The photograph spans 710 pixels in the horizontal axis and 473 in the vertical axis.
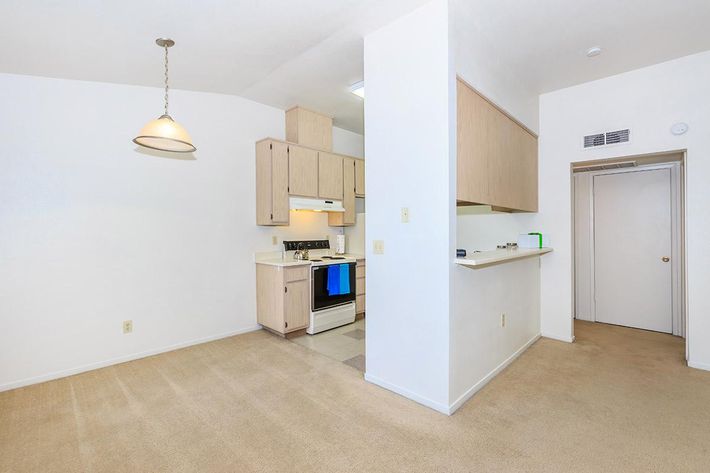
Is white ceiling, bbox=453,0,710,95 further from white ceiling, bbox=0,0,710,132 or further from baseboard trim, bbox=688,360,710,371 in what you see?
baseboard trim, bbox=688,360,710,371

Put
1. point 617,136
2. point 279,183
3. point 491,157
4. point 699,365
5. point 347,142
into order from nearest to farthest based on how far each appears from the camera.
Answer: point 491,157 < point 699,365 < point 617,136 < point 279,183 < point 347,142

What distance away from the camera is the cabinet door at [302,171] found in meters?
4.23

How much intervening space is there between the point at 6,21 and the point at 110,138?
1.17m

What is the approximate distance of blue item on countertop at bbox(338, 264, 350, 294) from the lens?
444 cm

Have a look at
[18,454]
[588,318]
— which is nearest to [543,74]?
[588,318]

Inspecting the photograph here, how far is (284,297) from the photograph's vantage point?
3.87m

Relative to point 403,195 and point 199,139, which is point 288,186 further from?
point 403,195

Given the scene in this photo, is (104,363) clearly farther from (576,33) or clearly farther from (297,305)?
(576,33)

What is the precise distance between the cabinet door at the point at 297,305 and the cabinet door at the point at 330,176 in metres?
1.30

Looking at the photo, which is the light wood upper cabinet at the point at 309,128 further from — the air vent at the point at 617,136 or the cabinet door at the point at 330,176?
the air vent at the point at 617,136

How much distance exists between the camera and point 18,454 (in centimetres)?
193

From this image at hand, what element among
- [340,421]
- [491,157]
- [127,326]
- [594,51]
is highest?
[594,51]

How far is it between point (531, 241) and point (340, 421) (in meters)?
2.86

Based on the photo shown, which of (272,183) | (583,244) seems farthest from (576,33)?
(272,183)
